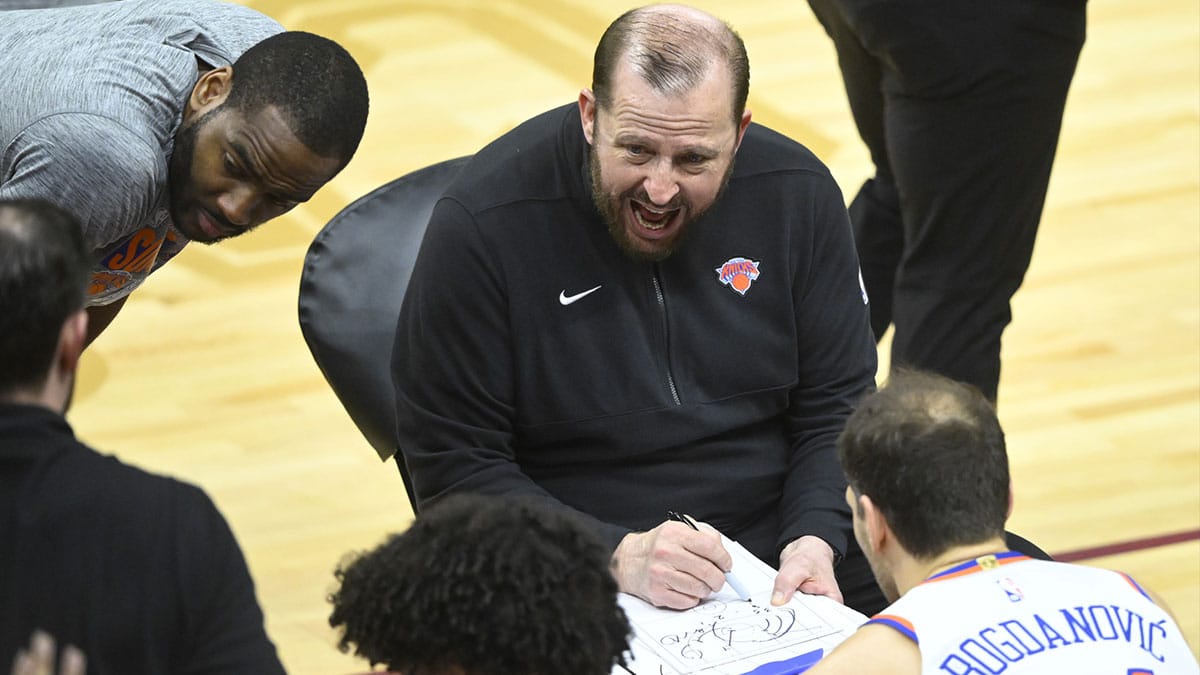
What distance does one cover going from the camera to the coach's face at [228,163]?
2.95 m

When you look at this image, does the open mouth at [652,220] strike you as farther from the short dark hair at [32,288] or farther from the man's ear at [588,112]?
the short dark hair at [32,288]

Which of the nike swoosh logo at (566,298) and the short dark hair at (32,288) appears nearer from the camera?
→ the short dark hair at (32,288)

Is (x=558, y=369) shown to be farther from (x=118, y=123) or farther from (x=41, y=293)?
(x=41, y=293)

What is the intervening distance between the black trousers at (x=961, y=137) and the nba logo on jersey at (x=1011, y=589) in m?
1.95

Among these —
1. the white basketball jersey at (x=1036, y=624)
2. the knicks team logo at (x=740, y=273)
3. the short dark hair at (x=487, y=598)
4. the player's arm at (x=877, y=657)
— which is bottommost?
the knicks team logo at (x=740, y=273)

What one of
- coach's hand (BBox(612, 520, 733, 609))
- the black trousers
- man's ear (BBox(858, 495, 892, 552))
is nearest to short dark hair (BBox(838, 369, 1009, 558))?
man's ear (BBox(858, 495, 892, 552))

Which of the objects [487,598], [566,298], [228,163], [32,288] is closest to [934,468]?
[487,598]

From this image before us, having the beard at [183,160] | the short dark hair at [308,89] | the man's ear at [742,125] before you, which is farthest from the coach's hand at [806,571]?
the beard at [183,160]

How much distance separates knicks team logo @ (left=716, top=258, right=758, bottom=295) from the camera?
10.3 feet

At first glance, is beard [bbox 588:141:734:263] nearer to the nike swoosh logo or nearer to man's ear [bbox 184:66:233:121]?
the nike swoosh logo

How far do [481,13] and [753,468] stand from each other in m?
4.60

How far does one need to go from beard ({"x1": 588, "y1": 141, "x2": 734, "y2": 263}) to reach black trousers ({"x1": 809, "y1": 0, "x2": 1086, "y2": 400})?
3.47ft

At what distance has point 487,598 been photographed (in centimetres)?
180

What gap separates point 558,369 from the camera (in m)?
3.07
